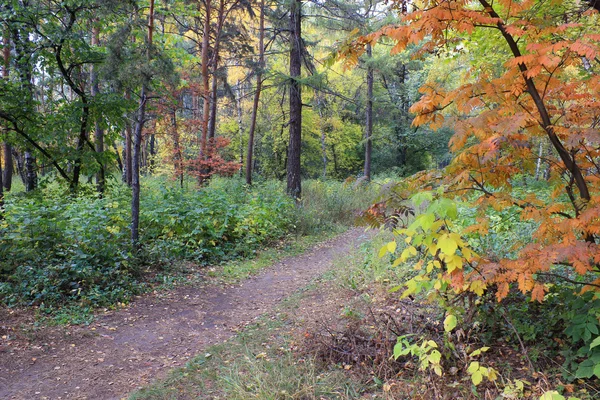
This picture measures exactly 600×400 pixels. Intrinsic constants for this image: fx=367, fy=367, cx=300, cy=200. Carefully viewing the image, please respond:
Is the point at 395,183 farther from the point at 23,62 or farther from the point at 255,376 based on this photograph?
the point at 23,62

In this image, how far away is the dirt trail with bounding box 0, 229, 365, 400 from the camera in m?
3.65

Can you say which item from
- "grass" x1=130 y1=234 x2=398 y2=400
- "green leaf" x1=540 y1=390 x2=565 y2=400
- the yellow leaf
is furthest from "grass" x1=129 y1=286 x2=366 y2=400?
the yellow leaf

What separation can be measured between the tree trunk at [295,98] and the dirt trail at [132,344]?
6.08m

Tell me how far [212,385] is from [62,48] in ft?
23.2

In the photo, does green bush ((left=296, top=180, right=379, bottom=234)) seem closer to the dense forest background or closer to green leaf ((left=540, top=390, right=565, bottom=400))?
the dense forest background

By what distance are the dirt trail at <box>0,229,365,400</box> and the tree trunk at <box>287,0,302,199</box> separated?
20.0ft

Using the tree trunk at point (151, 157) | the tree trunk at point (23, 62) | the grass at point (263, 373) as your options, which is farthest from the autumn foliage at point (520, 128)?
the tree trunk at point (151, 157)

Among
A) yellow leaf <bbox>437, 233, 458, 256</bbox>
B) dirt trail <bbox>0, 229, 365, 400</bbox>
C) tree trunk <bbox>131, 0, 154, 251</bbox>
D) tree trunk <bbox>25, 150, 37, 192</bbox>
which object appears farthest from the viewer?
tree trunk <bbox>25, 150, 37, 192</bbox>

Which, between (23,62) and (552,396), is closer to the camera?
(552,396)

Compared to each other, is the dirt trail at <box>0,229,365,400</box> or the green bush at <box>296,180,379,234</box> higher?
the green bush at <box>296,180,379,234</box>

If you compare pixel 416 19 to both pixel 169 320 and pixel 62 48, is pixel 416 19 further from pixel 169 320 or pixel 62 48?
pixel 62 48

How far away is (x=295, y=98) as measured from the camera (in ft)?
38.5

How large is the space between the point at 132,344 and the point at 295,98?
9.00m

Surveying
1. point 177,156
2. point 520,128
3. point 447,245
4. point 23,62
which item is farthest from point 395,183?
point 177,156
